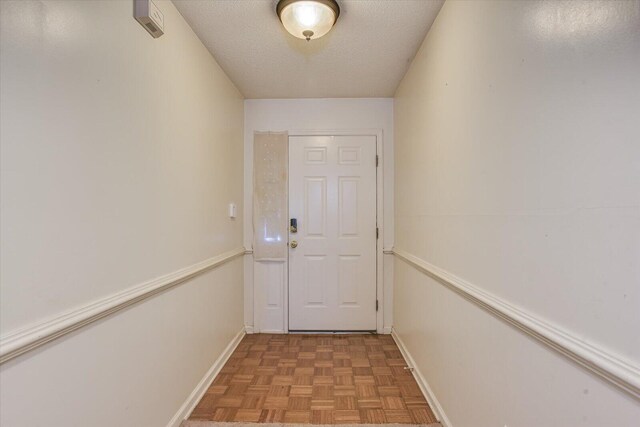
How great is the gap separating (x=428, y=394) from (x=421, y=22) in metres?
2.30

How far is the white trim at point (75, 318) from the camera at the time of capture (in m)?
0.88

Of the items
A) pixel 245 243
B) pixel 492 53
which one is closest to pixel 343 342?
pixel 245 243

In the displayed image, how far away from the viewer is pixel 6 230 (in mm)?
886

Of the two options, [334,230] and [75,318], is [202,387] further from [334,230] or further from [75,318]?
[334,230]

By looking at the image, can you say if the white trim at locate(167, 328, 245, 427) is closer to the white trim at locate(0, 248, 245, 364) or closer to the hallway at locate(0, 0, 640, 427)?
the hallway at locate(0, 0, 640, 427)

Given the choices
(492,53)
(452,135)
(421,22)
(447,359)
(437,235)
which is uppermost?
(421,22)

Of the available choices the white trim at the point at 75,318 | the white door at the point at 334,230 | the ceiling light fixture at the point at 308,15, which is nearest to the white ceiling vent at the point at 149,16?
the ceiling light fixture at the point at 308,15

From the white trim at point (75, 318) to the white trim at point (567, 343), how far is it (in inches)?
56.8

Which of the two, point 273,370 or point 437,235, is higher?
point 437,235

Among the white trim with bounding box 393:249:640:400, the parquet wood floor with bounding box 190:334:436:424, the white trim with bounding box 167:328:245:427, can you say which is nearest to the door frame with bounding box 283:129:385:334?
the parquet wood floor with bounding box 190:334:436:424

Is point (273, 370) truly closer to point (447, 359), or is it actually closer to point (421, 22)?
point (447, 359)

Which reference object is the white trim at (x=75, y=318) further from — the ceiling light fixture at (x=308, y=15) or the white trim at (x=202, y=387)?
the ceiling light fixture at (x=308, y=15)

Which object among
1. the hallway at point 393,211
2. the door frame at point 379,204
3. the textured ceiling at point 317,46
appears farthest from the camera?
the door frame at point 379,204

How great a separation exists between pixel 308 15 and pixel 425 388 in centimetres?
236
